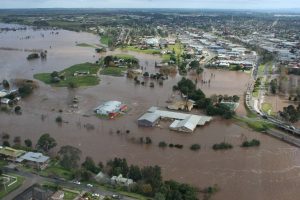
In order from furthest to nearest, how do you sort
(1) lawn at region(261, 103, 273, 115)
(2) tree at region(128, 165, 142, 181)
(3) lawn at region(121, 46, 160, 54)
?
(3) lawn at region(121, 46, 160, 54) < (1) lawn at region(261, 103, 273, 115) < (2) tree at region(128, 165, 142, 181)

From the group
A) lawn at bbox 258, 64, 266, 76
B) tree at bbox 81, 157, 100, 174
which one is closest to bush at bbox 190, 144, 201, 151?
tree at bbox 81, 157, 100, 174

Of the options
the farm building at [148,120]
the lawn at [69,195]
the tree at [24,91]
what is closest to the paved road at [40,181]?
the lawn at [69,195]

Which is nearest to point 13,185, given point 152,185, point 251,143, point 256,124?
point 152,185

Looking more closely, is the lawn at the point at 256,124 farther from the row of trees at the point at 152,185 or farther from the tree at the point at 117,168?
the tree at the point at 117,168

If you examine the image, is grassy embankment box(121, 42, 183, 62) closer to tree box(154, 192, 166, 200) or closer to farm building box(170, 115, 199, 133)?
farm building box(170, 115, 199, 133)

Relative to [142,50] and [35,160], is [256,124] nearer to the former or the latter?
[35,160]

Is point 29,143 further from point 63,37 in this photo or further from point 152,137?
point 63,37

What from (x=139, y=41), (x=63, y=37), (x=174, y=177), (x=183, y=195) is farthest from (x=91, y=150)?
(x=63, y=37)
